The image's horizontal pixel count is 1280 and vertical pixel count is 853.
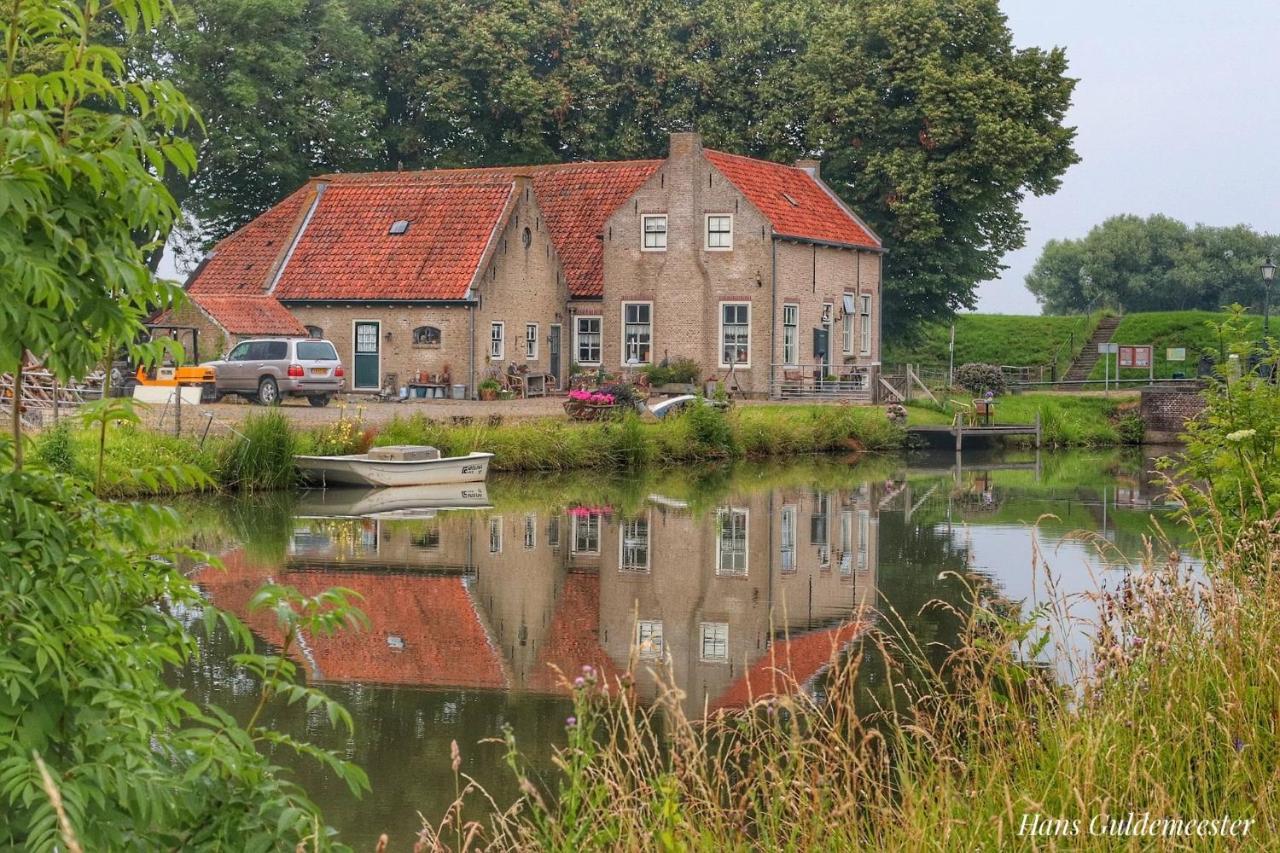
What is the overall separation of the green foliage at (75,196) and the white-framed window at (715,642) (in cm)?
872

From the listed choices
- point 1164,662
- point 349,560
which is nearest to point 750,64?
point 349,560

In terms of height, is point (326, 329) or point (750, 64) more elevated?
point (750, 64)

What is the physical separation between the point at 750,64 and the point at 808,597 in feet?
123

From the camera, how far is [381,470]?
2823 centimetres

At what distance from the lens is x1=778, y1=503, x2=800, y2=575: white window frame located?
20297mm

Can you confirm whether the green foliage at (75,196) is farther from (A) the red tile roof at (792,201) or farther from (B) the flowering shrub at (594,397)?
(A) the red tile roof at (792,201)

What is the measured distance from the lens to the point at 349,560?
63.9 ft

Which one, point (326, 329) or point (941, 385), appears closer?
point (326, 329)

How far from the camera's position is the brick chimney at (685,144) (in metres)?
44.2

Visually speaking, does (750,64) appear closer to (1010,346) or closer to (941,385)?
(941,385)

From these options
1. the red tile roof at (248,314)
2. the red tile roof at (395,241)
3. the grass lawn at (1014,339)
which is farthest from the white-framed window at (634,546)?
the grass lawn at (1014,339)

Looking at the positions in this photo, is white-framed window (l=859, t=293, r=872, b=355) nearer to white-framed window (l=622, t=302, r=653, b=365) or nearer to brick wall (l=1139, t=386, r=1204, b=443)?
white-framed window (l=622, t=302, r=653, b=365)

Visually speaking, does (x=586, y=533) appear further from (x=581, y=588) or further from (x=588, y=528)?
(x=581, y=588)

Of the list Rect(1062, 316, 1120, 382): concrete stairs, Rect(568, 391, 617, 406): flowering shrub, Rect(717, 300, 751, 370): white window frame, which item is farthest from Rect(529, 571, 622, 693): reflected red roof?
Rect(1062, 316, 1120, 382): concrete stairs
